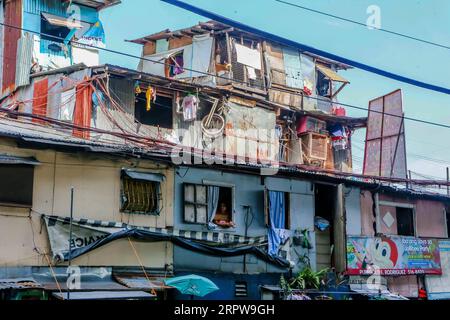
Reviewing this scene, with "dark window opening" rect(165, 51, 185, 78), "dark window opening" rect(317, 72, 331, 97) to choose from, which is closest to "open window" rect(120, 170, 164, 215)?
"dark window opening" rect(165, 51, 185, 78)

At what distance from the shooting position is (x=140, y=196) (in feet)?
59.2

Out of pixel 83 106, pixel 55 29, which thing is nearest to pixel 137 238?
pixel 83 106

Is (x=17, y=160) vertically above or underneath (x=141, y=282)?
above

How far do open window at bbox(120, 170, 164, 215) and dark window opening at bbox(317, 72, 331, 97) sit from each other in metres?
18.0

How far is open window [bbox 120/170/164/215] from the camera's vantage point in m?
17.6

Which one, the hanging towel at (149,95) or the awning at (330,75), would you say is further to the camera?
the awning at (330,75)

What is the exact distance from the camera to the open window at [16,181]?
15383 millimetres

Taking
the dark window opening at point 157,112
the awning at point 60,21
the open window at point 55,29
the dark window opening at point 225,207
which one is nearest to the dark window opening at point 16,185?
the dark window opening at point 225,207

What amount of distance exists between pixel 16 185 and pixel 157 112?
10483 mm

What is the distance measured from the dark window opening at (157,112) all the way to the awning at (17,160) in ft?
30.1

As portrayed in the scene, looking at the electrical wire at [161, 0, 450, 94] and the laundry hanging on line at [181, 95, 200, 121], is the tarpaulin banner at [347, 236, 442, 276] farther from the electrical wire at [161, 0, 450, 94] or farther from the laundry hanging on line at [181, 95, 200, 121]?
the electrical wire at [161, 0, 450, 94]

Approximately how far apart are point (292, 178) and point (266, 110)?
308 inches

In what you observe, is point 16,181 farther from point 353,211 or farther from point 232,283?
point 353,211

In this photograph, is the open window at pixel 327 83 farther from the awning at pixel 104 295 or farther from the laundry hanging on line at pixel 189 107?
the awning at pixel 104 295
